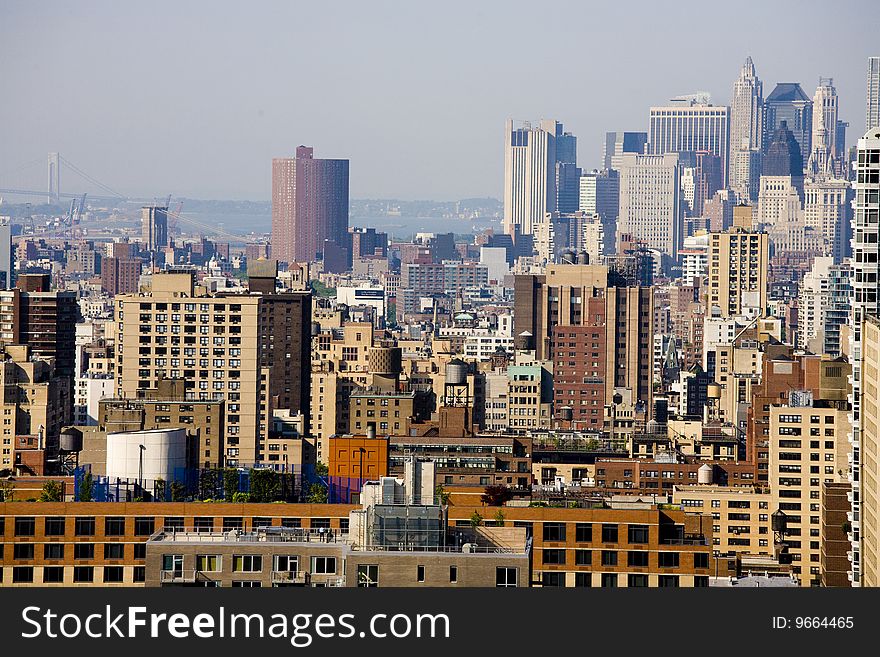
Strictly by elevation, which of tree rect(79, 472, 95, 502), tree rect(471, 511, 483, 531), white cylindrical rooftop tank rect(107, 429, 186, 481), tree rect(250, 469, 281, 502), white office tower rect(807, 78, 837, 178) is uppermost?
white office tower rect(807, 78, 837, 178)

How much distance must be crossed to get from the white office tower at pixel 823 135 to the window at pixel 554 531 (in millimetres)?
110246

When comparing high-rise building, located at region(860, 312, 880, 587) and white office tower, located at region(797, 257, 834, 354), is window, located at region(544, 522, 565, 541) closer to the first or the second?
high-rise building, located at region(860, 312, 880, 587)

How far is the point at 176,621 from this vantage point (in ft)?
42.4

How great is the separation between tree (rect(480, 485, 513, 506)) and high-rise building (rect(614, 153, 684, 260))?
364ft

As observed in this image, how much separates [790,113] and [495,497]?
120 meters

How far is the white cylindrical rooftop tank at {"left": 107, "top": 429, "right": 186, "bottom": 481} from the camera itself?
864 inches

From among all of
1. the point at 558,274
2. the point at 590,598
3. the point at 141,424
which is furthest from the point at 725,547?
the point at 558,274

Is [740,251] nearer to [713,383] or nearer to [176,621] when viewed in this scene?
[713,383]

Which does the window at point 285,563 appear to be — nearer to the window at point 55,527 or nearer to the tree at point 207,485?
the window at point 55,527

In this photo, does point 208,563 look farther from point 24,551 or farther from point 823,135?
point 823,135

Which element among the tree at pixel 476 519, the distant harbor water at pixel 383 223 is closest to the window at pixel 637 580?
the tree at pixel 476 519

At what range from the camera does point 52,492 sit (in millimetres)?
20875

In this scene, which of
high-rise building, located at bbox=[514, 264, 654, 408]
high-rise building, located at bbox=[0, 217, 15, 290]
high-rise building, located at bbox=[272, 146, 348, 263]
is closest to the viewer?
high-rise building, located at bbox=[514, 264, 654, 408]

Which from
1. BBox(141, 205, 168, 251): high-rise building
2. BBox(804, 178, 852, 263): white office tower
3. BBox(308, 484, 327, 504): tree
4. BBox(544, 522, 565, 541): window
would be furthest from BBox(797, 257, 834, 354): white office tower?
BBox(141, 205, 168, 251): high-rise building
